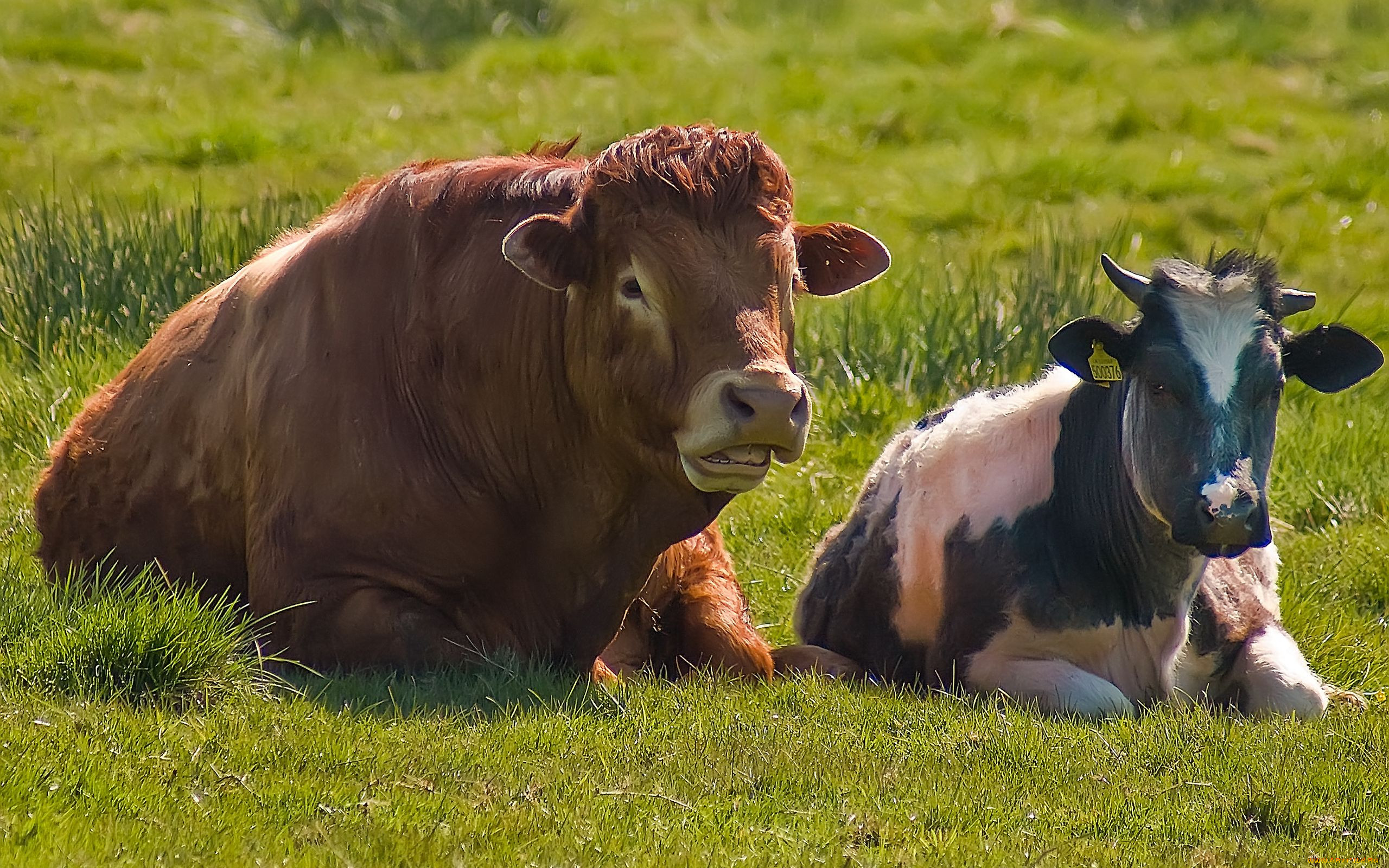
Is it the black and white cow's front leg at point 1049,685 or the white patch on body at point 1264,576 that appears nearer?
the black and white cow's front leg at point 1049,685

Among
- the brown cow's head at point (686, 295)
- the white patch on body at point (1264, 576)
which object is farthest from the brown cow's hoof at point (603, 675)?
the white patch on body at point (1264, 576)

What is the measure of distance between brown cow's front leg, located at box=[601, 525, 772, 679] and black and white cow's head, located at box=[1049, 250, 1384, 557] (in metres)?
1.54

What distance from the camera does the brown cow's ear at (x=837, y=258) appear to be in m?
6.82

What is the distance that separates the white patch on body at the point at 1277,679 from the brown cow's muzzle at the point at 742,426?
220cm

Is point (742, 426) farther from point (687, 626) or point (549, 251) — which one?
point (687, 626)

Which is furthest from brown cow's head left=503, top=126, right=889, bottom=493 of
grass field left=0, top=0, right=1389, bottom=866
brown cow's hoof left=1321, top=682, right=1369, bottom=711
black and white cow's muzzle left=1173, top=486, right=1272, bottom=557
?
brown cow's hoof left=1321, top=682, right=1369, bottom=711

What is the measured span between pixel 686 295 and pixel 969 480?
188 cm

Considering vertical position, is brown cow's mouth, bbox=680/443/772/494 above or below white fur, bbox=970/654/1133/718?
above

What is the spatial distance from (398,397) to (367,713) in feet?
4.38

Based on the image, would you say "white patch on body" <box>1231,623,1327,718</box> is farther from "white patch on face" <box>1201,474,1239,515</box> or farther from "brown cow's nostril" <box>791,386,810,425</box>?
"brown cow's nostril" <box>791,386,810,425</box>

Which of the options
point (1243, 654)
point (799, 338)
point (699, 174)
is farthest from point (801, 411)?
point (799, 338)

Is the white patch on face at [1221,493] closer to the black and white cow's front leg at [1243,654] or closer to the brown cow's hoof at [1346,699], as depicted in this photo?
the black and white cow's front leg at [1243,654]

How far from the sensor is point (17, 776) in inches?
194

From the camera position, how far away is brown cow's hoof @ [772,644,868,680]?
291 inches
